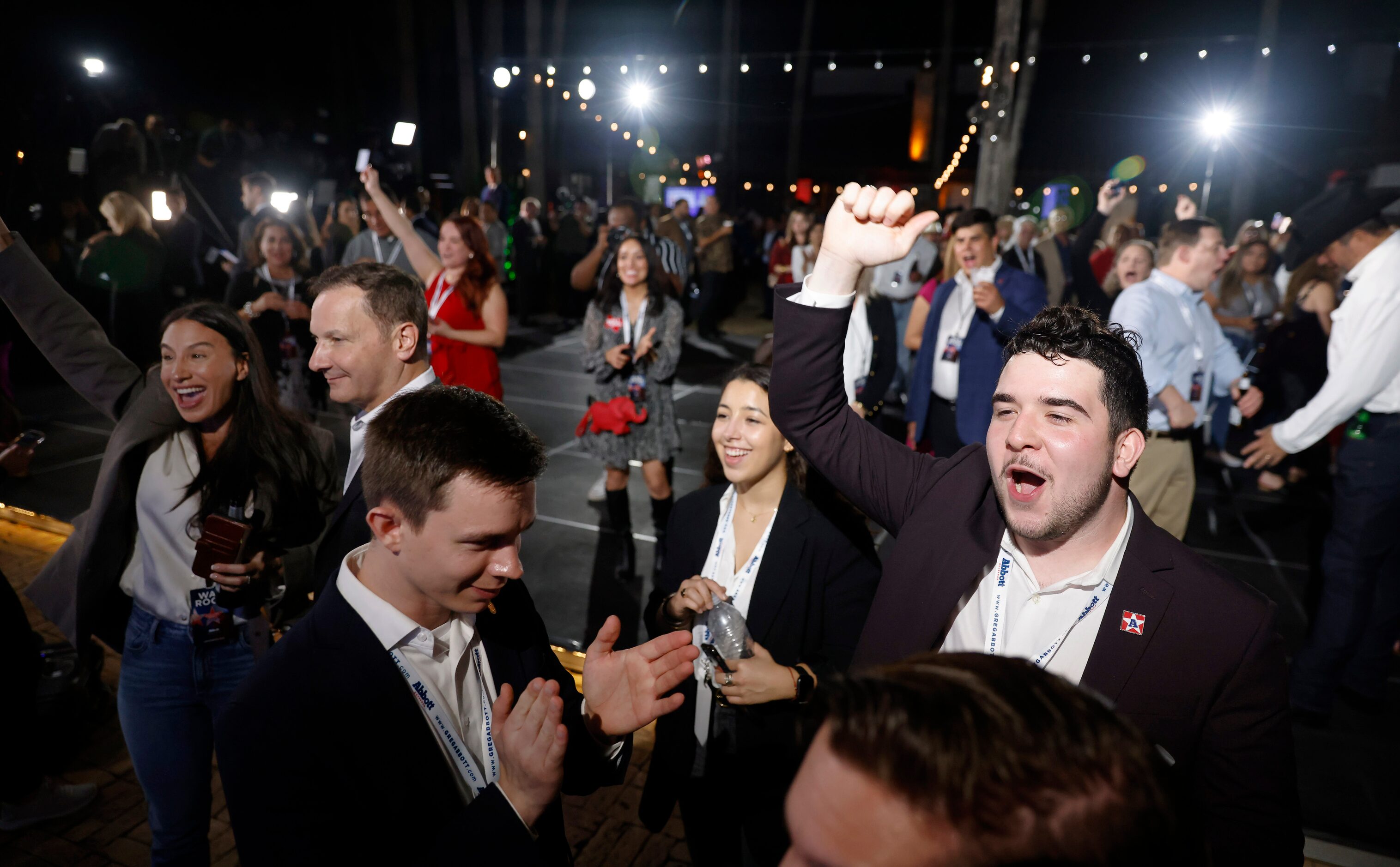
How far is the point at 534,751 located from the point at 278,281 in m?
4.97

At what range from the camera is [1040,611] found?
1562mm

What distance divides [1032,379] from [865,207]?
1.54ft

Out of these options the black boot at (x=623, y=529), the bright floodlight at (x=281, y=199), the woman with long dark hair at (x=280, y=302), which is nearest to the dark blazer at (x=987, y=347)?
the black boot at (x=623, y=529)

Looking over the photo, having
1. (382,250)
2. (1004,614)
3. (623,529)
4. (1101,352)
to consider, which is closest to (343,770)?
(1004,614)

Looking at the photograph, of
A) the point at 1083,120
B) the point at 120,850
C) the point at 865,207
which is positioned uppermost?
the point at 1083,120

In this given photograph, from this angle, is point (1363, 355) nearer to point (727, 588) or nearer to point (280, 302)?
point (727, 588)

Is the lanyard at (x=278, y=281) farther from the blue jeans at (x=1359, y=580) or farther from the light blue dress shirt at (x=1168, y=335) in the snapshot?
the blue jeans at (x=1359, y=580)

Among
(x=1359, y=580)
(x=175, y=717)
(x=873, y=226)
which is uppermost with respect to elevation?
(x=873, y=226)

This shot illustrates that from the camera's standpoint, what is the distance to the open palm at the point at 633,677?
58.5 inches

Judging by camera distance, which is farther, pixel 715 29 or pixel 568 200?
pixel 715 29

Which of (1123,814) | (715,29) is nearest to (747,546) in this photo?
(1123,814)

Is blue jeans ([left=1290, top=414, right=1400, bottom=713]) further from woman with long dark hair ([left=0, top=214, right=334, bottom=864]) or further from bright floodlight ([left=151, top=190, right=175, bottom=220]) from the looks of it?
bright floodlight ([left=151, top=190, right=175, bottom=220])

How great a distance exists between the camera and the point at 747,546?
7.77ft

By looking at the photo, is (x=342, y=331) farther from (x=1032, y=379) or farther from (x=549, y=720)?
(x=1032, y=379)
